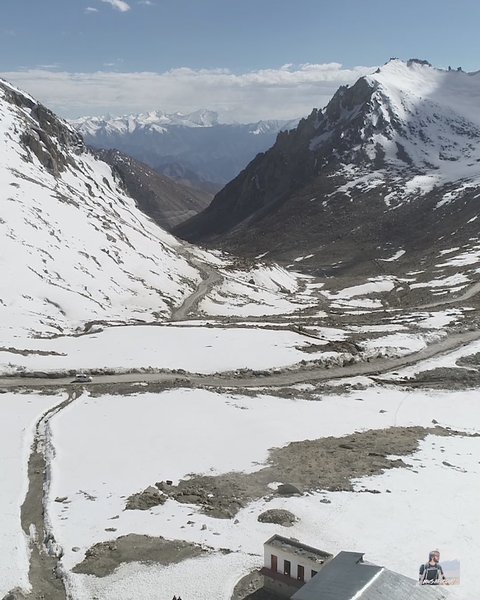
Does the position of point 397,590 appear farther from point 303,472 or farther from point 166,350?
point 166,350

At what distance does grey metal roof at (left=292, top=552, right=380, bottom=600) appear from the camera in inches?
608

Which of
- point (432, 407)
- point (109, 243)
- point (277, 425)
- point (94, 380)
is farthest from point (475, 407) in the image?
point (109, 243)

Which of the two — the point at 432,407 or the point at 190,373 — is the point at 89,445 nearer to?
the point at 190,373

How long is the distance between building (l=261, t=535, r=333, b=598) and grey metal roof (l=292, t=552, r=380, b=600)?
813 millimetres

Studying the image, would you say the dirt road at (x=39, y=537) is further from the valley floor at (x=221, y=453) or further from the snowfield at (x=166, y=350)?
the snowfield at (x=166, y=350)

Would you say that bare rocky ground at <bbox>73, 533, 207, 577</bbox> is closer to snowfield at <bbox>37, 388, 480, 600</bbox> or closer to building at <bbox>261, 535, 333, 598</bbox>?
snowfield at <bbox>37, 388, 480, 600</bbox>

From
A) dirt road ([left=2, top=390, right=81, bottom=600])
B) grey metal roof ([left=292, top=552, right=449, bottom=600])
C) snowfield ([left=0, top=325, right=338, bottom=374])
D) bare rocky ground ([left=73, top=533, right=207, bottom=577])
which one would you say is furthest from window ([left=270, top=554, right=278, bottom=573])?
snowfield ([left=0, top=325, right=338, bottom=374])

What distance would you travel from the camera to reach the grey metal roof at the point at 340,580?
50.6 ft

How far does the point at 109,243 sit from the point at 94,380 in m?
51.8

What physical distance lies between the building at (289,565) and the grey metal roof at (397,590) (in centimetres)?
229

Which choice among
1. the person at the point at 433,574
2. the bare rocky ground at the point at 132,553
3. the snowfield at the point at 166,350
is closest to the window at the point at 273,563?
the bare rocky ground at the point at 132,553

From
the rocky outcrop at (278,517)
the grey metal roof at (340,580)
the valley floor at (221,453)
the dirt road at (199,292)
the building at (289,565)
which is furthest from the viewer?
the dirt road at (199,292)

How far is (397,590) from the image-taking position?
51.0ft

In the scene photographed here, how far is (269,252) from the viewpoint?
185875mm
